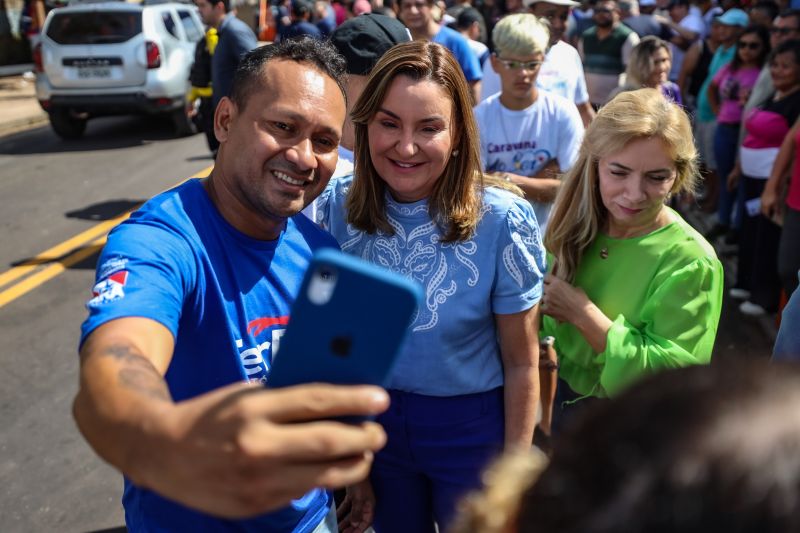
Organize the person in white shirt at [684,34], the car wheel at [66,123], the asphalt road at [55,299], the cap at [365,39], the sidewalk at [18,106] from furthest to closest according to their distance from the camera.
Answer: the sidewalk at [18,106], the car wheel at [66,123], the person in white shirt at [684,34], the asphalt road at [55,299], the cap at [365,39]

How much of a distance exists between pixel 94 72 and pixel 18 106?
14.5 feet

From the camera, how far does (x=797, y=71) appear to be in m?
5.42

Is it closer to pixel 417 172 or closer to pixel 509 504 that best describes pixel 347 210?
pixel 417 172

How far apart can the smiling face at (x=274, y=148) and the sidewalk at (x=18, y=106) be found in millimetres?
12488

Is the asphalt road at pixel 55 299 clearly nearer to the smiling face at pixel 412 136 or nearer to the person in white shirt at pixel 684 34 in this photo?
the smiling face at pixel 412 136

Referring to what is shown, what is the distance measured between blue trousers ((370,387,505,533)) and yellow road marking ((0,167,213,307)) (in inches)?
167

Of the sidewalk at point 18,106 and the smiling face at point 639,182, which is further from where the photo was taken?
the sidewalk at point 18,106

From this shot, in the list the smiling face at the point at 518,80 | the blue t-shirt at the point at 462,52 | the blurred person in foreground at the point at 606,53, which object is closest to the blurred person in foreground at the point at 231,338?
the smiling face at the point at 518,80

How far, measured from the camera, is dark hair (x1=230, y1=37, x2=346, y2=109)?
1.86 metres

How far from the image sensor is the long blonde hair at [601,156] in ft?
8.02

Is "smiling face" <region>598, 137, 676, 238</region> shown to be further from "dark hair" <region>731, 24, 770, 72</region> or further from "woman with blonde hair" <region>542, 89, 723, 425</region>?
"dark hair" <region>731, 24, 770, 72</region>

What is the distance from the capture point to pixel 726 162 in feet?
23.5

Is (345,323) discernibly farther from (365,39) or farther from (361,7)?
(361,7)

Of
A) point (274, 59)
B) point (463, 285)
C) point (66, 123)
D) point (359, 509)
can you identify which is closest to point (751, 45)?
point (463, 285)
